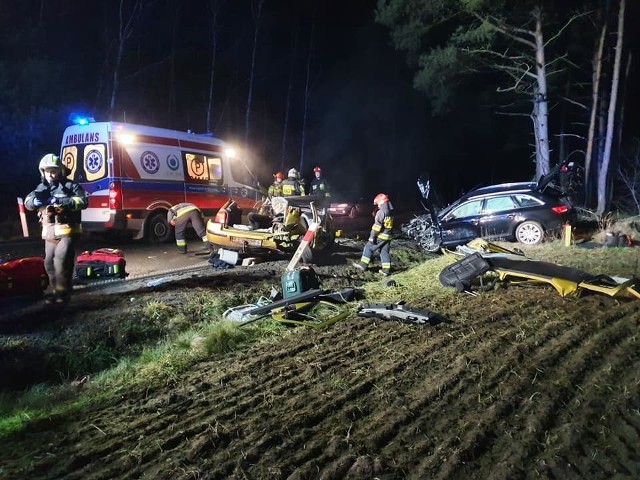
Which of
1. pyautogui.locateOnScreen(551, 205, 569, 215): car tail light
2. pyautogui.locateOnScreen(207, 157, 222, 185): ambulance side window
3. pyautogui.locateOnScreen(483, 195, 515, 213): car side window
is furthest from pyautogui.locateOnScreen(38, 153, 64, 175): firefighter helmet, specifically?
pyautogui.locateOnScreen(551, 205, 569, 215): car tail light

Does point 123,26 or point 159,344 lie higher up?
point 123,26

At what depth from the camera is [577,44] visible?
20.0 meters

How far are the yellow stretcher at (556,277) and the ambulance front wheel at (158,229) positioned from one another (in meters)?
7.02

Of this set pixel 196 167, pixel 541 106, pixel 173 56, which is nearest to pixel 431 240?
pixel 196 167

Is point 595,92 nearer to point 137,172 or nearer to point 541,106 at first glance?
point 541,106

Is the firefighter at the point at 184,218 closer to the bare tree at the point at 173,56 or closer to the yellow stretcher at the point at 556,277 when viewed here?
the yellow stretcher at the point at 556,277

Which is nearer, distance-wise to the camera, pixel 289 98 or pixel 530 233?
pixel 530 233

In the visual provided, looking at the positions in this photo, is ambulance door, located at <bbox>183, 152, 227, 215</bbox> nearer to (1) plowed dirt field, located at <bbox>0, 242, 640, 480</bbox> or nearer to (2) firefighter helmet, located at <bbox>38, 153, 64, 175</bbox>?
(2) firefighter helmet, located at <bbox>38, 153, 64, 175</bbox>

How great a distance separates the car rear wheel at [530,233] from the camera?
11.3 m

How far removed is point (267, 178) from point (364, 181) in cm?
937

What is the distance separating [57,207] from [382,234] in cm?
504

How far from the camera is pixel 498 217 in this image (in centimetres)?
1159

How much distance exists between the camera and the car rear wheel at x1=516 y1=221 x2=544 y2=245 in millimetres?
11336

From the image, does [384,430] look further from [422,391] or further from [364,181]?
[364,181]
